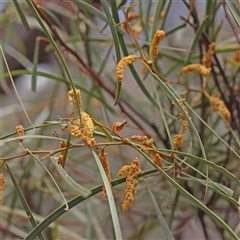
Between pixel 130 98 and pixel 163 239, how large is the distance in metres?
0.33

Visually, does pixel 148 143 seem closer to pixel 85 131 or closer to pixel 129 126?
pixel 85 131

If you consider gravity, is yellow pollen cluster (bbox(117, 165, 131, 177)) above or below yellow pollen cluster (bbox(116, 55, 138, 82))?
below

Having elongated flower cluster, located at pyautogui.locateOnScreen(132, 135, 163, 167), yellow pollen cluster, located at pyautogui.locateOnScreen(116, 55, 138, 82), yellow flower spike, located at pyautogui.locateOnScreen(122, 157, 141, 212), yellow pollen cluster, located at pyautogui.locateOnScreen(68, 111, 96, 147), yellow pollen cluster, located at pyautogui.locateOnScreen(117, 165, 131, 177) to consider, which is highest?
yellow pollen cluster, located at pyautogui.locateOnScreen(116, 55, 138, 82)

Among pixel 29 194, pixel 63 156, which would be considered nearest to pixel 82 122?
pixel 63 156

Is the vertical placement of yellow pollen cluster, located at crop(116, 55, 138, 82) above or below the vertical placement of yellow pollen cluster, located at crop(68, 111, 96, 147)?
above

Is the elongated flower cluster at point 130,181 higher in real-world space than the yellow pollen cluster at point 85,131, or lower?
lower

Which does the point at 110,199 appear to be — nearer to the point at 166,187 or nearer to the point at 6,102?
the point at 166,187

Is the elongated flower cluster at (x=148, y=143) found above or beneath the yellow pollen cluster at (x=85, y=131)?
beneath

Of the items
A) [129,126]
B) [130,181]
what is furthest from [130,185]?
[129,126]

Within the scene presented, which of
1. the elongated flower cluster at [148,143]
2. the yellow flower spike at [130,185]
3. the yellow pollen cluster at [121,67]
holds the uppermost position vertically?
the yellow pollen cluster at [121,67]

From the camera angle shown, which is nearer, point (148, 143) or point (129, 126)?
point (148, 143)

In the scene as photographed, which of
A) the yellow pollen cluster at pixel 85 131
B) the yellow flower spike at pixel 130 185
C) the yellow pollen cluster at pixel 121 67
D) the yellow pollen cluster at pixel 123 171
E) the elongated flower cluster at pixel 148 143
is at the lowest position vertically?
the yellow flower spike at pixel 130 185

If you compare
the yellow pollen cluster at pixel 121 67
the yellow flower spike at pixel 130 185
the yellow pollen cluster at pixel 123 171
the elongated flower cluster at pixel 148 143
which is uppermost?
the yellow pollen cluster at pixel 121 67

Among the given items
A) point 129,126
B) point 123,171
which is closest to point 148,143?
point 123,171
